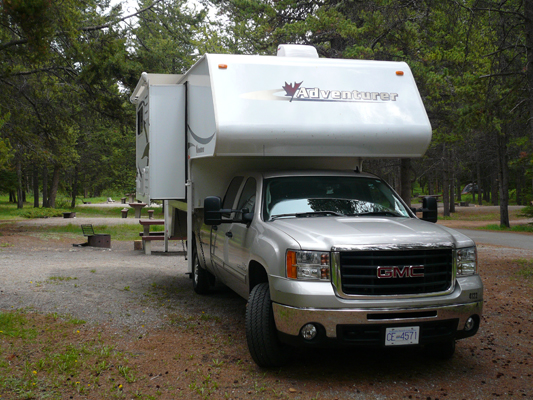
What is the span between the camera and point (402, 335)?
493 centimetres

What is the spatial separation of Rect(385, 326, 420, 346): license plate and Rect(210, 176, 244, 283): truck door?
271cm

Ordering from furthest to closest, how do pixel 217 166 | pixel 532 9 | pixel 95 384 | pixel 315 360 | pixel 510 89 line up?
pixel 510 89, pixel 532 9, pixel 217 166, pixel 315 360, pixel 95 384

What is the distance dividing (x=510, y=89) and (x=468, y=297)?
357 inches

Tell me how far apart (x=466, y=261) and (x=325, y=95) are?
266 cm

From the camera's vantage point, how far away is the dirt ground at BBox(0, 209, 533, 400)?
16.1 feet

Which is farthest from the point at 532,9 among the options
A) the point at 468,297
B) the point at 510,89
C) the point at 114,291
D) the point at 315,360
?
the point at 114,291

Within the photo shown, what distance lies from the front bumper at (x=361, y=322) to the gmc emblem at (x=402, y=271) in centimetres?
29

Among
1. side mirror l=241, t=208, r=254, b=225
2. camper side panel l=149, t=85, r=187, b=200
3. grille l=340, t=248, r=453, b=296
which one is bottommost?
grille l=340, t=248, r=453, b=296

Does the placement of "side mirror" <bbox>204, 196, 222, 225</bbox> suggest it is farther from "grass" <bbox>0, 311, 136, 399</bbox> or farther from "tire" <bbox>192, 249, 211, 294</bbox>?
"tire" <bbox>192, 249, 211, 294</bbox>

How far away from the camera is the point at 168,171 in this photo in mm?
8492

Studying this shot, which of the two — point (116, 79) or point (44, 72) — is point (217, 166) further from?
point (44, 72)

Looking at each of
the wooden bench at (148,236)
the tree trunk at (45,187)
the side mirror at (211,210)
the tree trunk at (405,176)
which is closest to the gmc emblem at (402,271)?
the side mirror at (211,210)

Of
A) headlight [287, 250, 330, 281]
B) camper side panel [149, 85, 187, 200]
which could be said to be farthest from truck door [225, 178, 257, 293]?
camper side panel [149, 85, 187, 200]

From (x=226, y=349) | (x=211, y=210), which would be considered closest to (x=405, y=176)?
(x=211, y=210)
